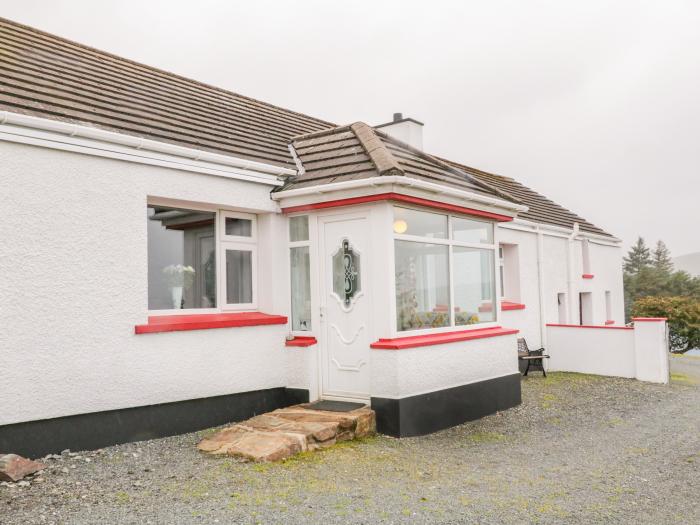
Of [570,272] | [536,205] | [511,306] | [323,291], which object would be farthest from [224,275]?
[536,205]

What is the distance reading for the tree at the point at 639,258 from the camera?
8512cm

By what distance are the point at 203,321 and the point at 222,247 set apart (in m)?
1.26

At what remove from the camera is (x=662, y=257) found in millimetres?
85125

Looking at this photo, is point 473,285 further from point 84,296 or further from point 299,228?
point 84,296

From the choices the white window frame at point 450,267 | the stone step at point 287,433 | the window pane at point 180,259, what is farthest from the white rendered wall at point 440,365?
the window pane at point 180,259

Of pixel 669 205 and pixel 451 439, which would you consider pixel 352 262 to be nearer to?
pixel 451 439

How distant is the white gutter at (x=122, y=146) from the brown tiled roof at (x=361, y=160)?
0.55 m

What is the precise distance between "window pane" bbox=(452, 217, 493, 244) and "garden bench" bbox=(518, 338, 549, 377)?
4349 mm

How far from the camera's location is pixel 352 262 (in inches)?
317

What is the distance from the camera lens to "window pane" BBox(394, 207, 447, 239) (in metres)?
7.95

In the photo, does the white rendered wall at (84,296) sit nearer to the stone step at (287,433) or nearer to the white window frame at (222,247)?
the white window frame at (222,247)

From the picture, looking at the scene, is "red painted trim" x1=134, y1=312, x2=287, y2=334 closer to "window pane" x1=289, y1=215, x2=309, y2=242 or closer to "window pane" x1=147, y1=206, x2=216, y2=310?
"window pane" x1=147, y1=206, x2=216, y2=310

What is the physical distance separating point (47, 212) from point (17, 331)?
1.27m

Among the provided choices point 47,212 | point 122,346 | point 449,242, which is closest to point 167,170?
point 47,212
